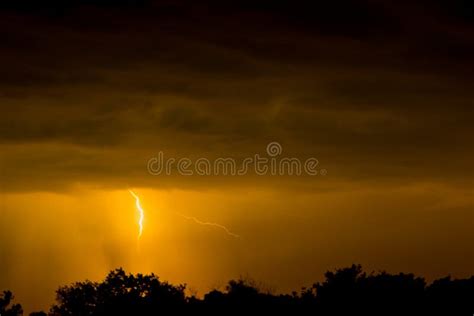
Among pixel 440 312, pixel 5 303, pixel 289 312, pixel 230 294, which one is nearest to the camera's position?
pixel 440 312

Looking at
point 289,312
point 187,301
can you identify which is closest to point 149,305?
point 187,301

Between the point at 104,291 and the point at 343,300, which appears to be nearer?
the point at 343,300

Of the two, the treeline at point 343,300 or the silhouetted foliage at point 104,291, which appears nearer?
the treeline at point 343,300

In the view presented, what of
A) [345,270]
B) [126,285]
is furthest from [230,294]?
[126,285]

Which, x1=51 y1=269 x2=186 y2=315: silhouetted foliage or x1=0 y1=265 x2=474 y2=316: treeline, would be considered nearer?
x1=0 y1=265 x2=474 y2=316: treeline

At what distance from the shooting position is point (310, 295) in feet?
139

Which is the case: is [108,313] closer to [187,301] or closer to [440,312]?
[187,301]

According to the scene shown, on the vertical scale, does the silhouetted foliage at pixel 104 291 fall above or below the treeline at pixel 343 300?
above

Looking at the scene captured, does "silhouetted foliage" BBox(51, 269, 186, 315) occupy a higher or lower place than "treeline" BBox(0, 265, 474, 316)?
higher

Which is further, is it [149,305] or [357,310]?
[149,305]

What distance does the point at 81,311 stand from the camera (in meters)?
56.7

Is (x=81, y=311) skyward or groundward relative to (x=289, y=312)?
skyward

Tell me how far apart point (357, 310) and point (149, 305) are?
9224mm

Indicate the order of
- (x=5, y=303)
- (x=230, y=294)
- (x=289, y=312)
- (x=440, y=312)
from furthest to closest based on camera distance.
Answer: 1. (x=5, y=303)
2. (x=230, y=294)
3. (x=289, y=312)
4. (x=440, y=312)
